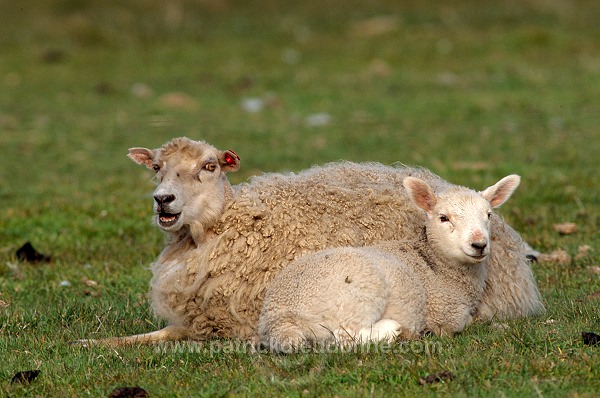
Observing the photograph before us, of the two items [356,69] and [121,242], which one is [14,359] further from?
[356,69]

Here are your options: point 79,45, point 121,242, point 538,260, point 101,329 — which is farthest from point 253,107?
point 101,329

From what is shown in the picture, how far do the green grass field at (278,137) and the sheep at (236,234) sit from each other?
312mm

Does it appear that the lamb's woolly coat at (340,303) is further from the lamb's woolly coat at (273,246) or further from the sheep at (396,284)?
the lamb's woolly coat at (273,246)

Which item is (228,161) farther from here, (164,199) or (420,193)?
(420,193)

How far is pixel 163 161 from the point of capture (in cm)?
612

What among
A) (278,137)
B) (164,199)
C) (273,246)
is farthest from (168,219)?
(278,137)

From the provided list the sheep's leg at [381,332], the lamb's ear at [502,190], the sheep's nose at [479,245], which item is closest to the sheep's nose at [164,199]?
the sheep's leg at [381,332]

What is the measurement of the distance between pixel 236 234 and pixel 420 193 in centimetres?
115

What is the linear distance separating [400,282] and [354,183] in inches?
51.3

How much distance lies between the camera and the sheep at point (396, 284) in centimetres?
541

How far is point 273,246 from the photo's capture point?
6137 millimetres

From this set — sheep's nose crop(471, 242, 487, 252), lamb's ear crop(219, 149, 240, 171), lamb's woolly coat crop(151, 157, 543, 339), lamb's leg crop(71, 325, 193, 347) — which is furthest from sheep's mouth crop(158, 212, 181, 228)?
sheep's nose crop(471, 242, 487, 252)

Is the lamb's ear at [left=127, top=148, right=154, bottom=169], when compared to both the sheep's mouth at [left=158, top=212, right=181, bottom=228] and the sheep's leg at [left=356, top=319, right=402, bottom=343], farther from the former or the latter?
the sheep's leg at [left=356, top=319, right=402, bottom=343]

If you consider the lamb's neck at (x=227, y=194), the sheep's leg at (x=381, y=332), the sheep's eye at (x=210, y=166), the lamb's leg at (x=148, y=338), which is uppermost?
the sheep's eye at (x=210, y=166)
